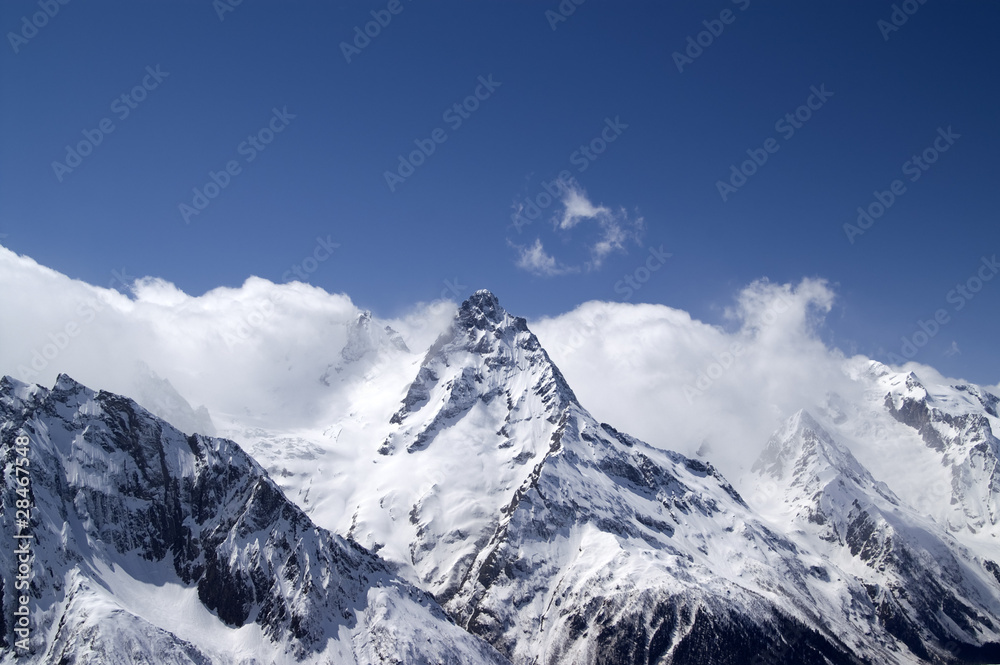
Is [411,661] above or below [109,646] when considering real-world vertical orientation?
above

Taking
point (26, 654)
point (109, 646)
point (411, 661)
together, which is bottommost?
point (26, 654)

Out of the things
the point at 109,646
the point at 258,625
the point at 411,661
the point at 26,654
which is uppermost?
the point at 411,661

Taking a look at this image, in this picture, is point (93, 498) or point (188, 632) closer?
point (188, 632)

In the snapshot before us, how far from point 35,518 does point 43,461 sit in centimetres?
2022

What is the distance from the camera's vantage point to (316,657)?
7623 inches

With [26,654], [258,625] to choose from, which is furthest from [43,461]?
[258,625]

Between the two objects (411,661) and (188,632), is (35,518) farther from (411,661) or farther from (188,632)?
(411,661)

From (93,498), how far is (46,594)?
34.3 m

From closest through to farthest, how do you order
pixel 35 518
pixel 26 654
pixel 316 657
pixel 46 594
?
pixel 26 654
pixel 46 594
pixel 35 518
pixel 316 657

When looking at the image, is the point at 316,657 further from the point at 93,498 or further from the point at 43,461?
the point at 43,461

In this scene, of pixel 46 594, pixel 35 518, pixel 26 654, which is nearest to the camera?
pixel 26 654

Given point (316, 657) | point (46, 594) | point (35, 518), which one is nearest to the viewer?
point (46, 594)

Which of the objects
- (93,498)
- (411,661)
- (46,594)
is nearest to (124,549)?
(93,498)

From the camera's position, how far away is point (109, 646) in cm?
16025
